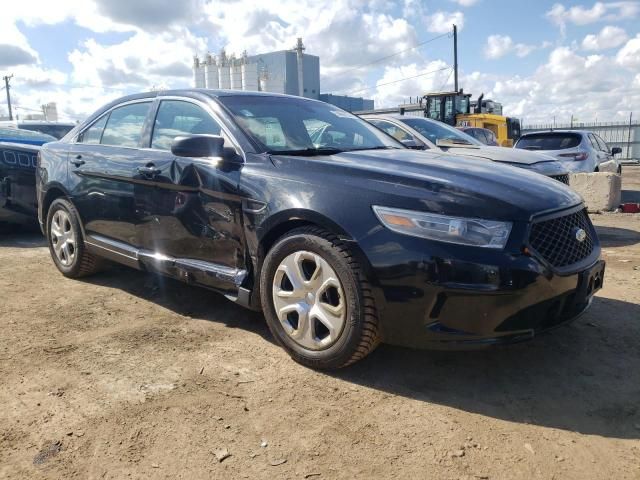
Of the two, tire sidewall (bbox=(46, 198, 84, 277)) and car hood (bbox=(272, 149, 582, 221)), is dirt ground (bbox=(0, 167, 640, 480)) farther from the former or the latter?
car hood (bbox=(272, 149, 582, 221))

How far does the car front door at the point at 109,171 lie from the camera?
3990mm

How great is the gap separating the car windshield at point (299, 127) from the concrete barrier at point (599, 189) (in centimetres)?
658

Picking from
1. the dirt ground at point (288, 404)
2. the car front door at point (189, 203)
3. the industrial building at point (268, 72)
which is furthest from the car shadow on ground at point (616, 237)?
the industrial building at point (268, 72)

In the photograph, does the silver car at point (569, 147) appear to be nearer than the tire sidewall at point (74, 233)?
No

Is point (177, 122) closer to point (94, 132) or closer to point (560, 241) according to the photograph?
point (94, 132)

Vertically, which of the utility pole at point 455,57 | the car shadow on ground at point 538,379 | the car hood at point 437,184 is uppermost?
the utility pole at point 455,57

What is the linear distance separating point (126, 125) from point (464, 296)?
3041 mm

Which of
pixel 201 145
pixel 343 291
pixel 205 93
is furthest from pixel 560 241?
pixel 205 93

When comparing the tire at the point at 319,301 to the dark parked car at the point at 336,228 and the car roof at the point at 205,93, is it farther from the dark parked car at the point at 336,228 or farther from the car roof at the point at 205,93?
the car roof at the point at 205,93

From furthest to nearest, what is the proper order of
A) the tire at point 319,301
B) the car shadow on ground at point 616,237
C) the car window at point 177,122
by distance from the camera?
the car shadow on ground at point 616,237 < the car window at point 177,122 < the tire at point 319,301

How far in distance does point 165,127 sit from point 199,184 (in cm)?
75

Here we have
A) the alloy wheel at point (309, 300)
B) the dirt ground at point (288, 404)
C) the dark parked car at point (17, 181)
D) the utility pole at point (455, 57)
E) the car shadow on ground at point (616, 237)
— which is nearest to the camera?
the dirt ground at point (288, 404)

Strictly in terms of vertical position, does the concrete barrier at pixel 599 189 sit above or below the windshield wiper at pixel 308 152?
below

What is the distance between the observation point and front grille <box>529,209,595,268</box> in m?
2.63
